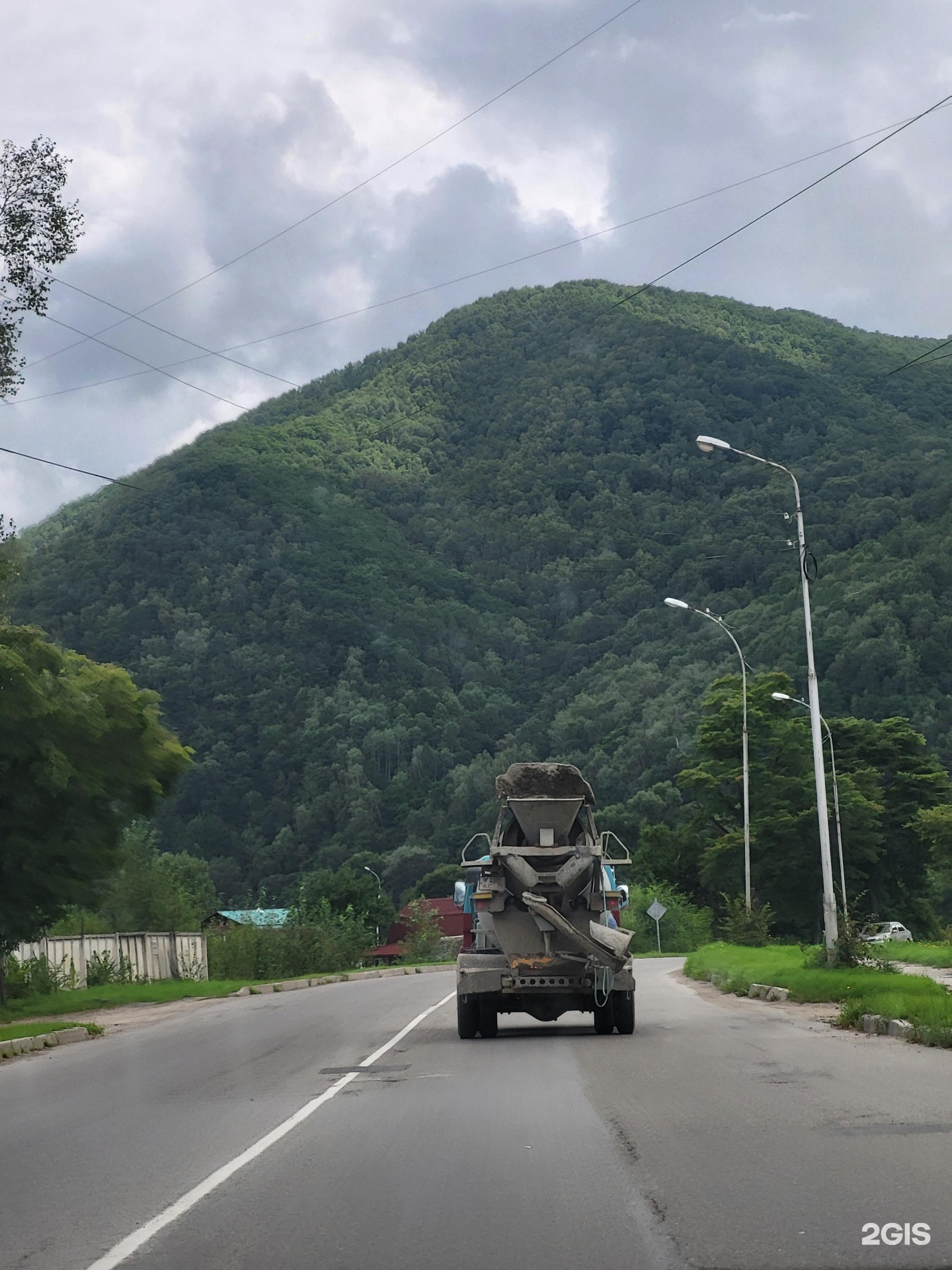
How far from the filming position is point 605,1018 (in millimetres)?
18328

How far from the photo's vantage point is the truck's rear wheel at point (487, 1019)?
18234mm

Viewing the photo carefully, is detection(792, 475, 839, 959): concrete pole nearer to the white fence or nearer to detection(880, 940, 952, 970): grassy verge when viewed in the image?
detection(880, 940, 952, 970): grassy verge

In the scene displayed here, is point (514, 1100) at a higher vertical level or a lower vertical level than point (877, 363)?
lower

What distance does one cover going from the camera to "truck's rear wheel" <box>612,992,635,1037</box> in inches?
711

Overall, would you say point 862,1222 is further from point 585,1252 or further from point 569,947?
point 569,947

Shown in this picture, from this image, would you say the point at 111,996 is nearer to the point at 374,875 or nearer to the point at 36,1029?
the point at 36,1029

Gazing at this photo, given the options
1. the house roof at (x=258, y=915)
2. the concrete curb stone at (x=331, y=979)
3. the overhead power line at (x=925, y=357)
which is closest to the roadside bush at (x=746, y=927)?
the concrete curb stone at (x=331, y=979)

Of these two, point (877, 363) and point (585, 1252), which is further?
point (877, 363)

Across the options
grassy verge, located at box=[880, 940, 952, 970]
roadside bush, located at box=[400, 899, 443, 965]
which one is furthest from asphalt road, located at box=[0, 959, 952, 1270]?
roadside bush, located at box=[400, 899, 443, 965]

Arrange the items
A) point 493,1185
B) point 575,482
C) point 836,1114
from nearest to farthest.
Answer: point 493,1185
point 836,1114
point 575,482

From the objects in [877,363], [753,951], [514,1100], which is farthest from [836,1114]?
[877,363]

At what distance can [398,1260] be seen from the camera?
5938 mm

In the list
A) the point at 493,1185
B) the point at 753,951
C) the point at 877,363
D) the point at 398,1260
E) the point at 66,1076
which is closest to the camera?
the point at 398,1260

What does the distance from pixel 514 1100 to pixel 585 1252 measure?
5470mm
